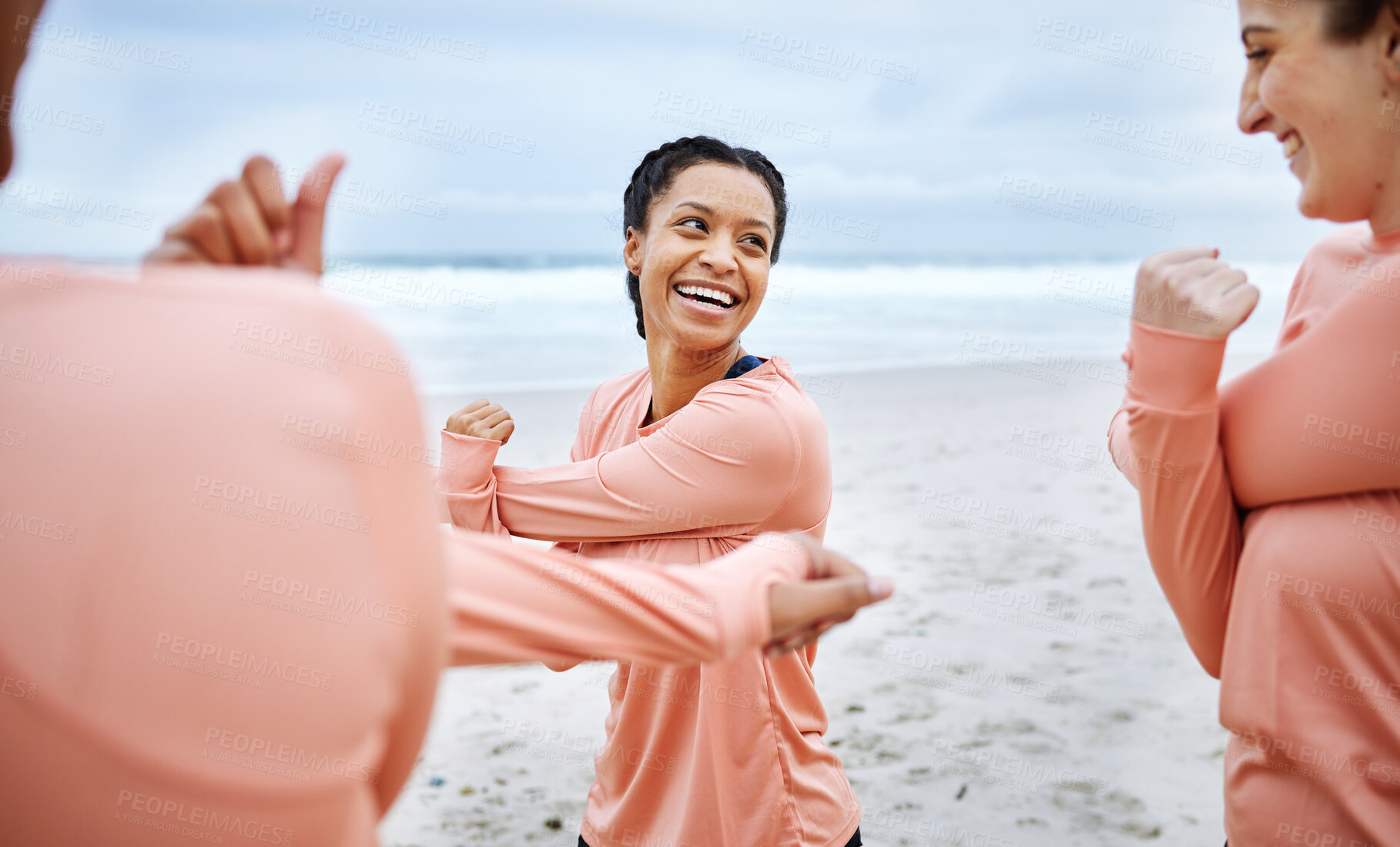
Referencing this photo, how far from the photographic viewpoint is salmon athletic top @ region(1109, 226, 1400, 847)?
4.77ft

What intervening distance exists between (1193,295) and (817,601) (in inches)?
26.9

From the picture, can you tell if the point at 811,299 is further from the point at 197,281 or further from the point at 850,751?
the point at 197,281

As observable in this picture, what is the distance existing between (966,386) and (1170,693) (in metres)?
7.54

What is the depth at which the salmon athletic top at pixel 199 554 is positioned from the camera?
1030 millimetres

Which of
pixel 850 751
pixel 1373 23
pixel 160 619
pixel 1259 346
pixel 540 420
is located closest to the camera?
pixel 160 619

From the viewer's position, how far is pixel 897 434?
390 inches

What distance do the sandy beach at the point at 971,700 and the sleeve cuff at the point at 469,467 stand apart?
1.38ft

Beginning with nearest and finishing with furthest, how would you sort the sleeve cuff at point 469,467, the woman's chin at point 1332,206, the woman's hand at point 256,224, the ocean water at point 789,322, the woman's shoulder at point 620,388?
the woman's hand at point 256,224
the woman's chin at point 1332,206
the sleeve cuff at point 469,467
the woman's shoulder at point 620,388
the ocean water at point 789,322

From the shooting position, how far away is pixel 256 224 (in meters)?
1.19

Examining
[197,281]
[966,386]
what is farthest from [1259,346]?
[197,281]

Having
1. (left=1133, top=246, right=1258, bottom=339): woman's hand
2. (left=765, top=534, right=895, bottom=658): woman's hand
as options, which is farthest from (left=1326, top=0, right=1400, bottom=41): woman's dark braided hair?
(left=765, top=534, right=895, bottom=658): woman's hand

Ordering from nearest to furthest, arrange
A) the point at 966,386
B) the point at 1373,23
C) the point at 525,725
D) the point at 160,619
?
the point at 160,619, the point at 1373,23, the point at 525,725, the point at 966,386

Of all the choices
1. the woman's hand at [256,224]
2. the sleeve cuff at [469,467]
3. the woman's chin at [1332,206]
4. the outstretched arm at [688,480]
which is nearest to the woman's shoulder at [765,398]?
the outstretched arm at [688,480]

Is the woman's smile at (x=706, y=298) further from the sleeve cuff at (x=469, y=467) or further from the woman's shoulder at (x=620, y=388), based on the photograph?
Answer: the sleeve cuff at (x=469, y=467)
